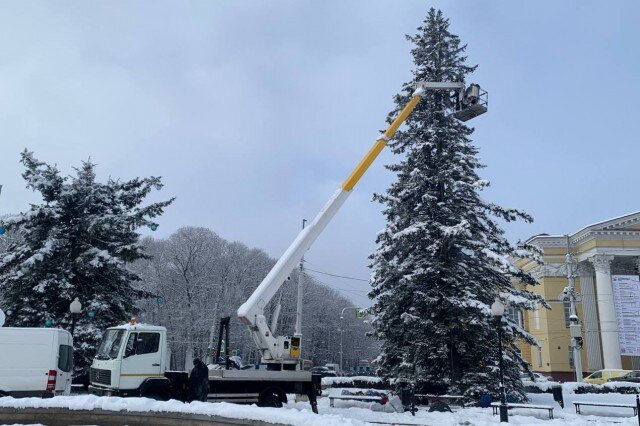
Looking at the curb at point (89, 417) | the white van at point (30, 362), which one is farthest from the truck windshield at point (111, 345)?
the curb at point (89, 417)

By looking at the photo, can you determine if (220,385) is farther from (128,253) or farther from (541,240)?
(541,240)

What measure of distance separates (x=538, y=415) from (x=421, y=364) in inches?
188

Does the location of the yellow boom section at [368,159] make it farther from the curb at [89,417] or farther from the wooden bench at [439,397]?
the curb at [89,417]

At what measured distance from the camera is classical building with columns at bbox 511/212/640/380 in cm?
4609

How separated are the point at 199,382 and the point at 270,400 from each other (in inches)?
95.5

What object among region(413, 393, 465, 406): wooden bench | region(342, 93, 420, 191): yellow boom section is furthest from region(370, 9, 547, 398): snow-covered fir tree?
region(342, 93, 420, 191): yellow boom section

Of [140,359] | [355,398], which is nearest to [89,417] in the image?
[140,359]

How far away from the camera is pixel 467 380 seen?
21.7m

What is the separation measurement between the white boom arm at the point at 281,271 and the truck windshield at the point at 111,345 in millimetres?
3524

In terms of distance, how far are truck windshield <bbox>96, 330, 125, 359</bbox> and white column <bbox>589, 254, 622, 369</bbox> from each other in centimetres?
4045

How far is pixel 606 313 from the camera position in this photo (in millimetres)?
46094

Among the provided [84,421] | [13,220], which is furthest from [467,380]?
[13,220]

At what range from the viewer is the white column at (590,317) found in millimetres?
48031

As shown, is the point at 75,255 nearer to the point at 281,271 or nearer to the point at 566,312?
the point at 281,271
